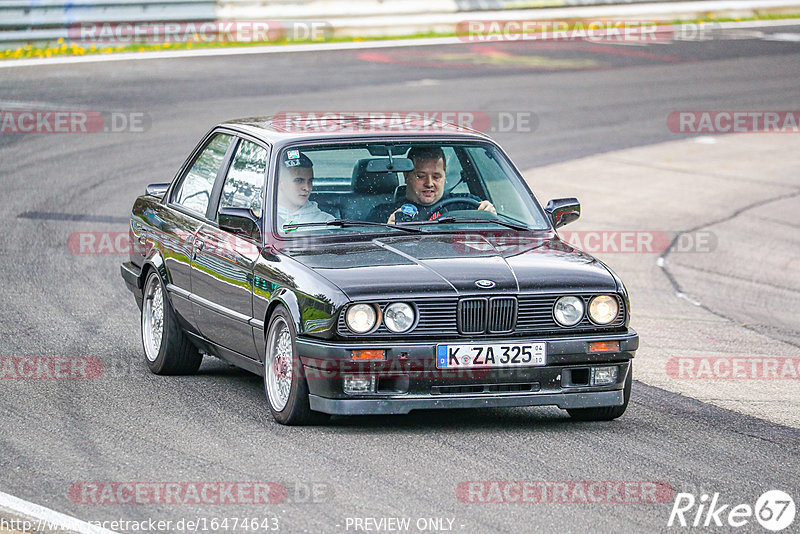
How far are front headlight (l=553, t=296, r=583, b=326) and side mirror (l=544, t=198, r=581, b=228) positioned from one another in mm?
1302

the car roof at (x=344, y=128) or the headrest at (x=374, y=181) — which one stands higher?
the car roof at (x=344, y=128)

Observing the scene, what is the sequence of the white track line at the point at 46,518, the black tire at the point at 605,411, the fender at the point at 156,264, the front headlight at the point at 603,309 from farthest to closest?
the fender at the point at 156,264 < the black tire at the point at 605,411 < the front headlight at the point at 603,309 < the white track line at the point at 46,518

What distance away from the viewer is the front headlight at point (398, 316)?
7.02m

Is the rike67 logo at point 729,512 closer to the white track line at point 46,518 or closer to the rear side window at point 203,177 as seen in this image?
the white track line at point 46,518

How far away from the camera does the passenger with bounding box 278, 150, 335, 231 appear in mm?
8000

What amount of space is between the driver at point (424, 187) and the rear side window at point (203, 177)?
1307mm

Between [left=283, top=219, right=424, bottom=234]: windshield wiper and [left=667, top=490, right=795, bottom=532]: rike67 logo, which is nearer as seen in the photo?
[left=667, top=490, right=795, bottom=532]: rike67 logo

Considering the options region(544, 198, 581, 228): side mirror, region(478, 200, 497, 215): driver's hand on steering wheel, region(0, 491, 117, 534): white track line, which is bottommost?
region(0, 491, 117, 534): white track line

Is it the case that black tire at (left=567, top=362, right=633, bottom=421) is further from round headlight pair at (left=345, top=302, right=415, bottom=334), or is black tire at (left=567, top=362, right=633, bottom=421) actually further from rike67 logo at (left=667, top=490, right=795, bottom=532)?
rike67 logo at (left=667, top=490, right=795, bottom=532)

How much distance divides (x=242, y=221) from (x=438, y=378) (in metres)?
1.60

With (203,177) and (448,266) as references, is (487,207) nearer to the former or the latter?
(448,266)

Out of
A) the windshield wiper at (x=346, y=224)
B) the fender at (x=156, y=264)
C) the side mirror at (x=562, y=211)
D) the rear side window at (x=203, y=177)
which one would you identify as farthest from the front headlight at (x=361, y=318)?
the fender at (x=156, y=264)

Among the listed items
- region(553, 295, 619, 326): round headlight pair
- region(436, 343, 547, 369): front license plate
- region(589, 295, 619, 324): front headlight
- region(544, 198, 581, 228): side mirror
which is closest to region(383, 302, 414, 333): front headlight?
region(436, 343, 547, 369): front license plate

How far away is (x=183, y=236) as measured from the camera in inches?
348
